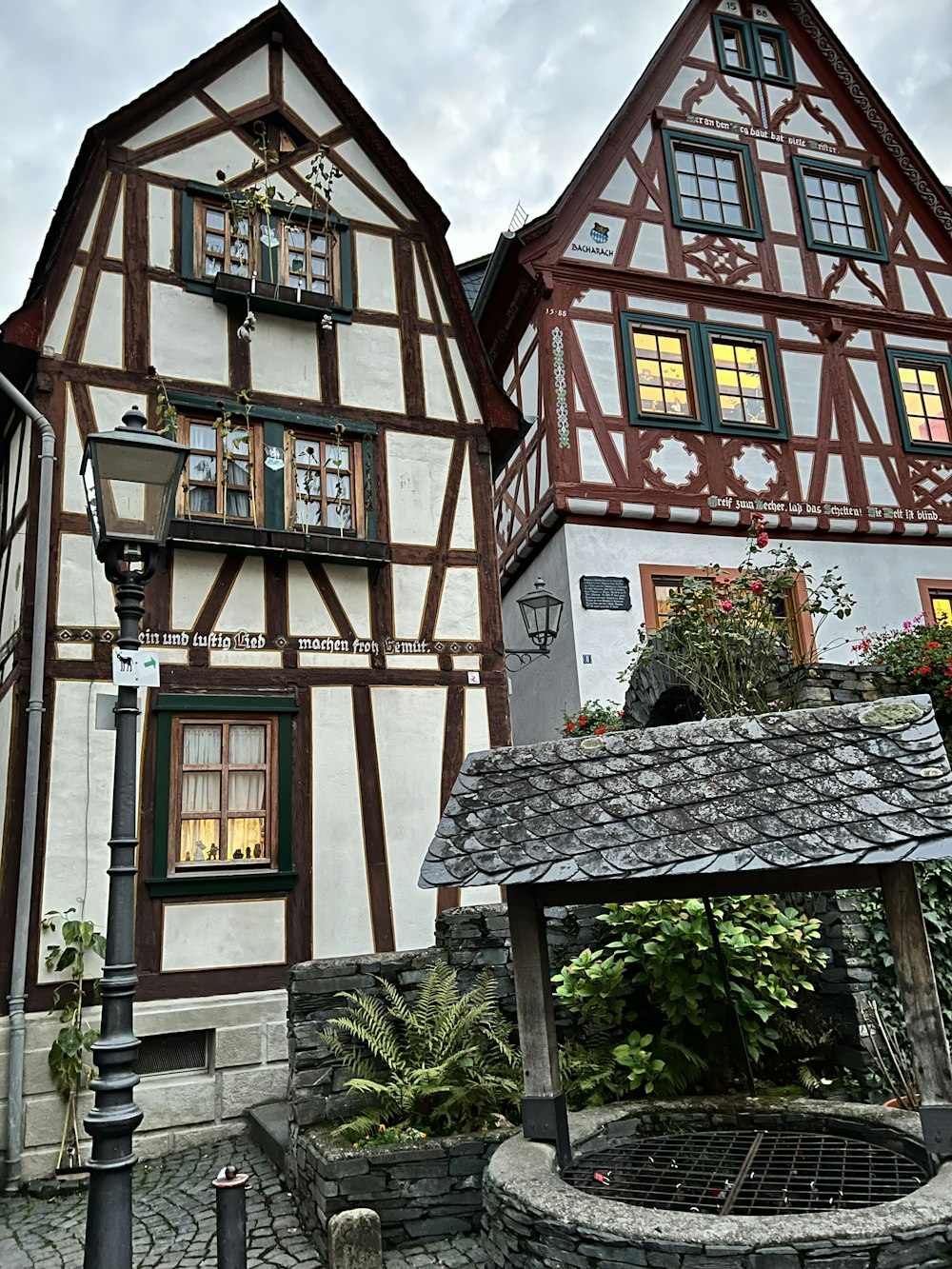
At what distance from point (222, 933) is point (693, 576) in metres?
6.23

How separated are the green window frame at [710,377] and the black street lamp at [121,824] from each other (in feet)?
27.7

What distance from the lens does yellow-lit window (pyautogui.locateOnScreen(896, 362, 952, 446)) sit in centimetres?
1360

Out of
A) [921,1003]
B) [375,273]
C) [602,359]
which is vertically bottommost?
[921,1003]

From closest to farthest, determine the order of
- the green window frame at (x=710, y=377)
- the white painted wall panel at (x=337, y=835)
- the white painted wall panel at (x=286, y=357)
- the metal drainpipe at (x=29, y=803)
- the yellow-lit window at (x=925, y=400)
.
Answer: the metal drainpipe at (x=29, y=803) < the white painted wall panel at (x=337, y=835) < the white painted wall panel at (x=286, y=357) < the green window frame at (x=710, y=377) < the yellow-lit window at (x=925, y=400)

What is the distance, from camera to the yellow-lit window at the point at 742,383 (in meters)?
12.7

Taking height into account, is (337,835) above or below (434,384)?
below

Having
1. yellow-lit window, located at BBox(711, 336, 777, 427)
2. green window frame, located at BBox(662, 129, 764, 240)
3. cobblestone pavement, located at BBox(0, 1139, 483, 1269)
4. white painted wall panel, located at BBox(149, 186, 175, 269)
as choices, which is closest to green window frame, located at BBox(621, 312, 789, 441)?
yellow-lit window, located at BBox(711, 336, 777, 427)

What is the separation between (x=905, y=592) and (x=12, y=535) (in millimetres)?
9955

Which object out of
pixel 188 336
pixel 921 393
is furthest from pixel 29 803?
pixel 921 393

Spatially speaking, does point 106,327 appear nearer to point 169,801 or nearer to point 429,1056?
point 169,801

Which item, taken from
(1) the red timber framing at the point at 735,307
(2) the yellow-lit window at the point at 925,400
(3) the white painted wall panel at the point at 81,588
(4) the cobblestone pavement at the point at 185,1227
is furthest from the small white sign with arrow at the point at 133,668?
(2) the yellow-lit window at the point at 925,400

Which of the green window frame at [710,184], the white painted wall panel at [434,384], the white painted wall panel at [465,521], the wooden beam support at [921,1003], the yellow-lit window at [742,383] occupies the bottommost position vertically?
the wooden beam support at [921,1003]

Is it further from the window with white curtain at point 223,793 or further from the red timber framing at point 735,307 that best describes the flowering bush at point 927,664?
the window with white curtain at point 223,793

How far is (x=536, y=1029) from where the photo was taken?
4.63m
